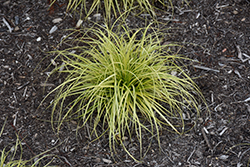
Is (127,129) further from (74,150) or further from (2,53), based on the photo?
(2,53)

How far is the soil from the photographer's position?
7.69ft

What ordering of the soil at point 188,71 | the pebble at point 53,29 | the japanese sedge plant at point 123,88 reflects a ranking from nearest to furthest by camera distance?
the japanese sedge plant at point 123,88
the soil at point 188,71
the pebble at point 53,29

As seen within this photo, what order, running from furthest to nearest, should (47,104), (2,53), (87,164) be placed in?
(2,53) → (47,104) → (87,164)

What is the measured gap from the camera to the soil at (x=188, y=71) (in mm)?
2344

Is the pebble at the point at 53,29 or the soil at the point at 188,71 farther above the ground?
the pebble at the point at 53,29

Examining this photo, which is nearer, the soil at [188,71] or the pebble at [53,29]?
the soil at [188,71]

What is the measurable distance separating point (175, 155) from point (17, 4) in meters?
2.38

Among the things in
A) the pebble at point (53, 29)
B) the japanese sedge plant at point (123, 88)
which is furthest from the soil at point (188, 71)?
the japanese sedge plant at point (123, 88)

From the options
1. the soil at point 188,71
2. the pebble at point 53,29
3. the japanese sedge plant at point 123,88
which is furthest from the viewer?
the pebble at point 53,29

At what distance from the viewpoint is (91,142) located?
2.37 metres

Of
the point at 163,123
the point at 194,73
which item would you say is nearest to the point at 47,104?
the point at 163,123

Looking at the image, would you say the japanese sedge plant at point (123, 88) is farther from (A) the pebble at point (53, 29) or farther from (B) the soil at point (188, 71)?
(A) the pebble at point (53, 29)

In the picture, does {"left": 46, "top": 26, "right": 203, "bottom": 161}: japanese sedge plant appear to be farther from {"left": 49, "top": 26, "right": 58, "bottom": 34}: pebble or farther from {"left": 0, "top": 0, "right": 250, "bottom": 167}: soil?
{"left": 49, "top": 26, "right": 58, "bottom": 34}: pebble

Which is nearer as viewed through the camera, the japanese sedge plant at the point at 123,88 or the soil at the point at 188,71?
the japanese sedge plant at the point at 123,88
